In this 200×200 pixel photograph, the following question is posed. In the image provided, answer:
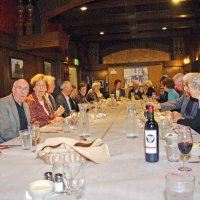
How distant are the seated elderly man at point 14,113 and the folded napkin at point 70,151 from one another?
4.67 ft

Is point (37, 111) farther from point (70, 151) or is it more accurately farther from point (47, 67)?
point (47, 67)

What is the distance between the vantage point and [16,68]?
623 centimetres

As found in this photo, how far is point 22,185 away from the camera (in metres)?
1.35

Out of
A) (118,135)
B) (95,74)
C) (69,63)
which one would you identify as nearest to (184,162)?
(118,135)

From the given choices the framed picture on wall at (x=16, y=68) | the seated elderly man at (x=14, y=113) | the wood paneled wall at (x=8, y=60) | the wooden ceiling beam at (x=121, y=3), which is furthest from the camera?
the wooden ceiling beam at (x=121, y=3)

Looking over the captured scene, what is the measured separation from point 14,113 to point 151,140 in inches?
79.0

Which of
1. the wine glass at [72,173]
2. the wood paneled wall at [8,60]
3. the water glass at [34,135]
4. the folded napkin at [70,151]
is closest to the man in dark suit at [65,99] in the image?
the wood paneled wall at [8,60]

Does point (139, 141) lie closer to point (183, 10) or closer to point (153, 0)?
point (153, 0)

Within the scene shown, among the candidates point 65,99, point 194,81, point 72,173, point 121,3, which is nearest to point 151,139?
point 72,173

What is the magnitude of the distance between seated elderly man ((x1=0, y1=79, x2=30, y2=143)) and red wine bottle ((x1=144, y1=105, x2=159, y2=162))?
6.09ft

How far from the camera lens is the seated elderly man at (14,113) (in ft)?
9.96

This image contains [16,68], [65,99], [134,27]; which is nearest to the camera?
[65,99]

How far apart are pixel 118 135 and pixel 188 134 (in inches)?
42.1

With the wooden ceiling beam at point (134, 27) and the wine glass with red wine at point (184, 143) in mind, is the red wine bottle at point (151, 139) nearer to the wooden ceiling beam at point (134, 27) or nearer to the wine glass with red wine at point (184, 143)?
the wine glass with red wine at point (184, 143)
